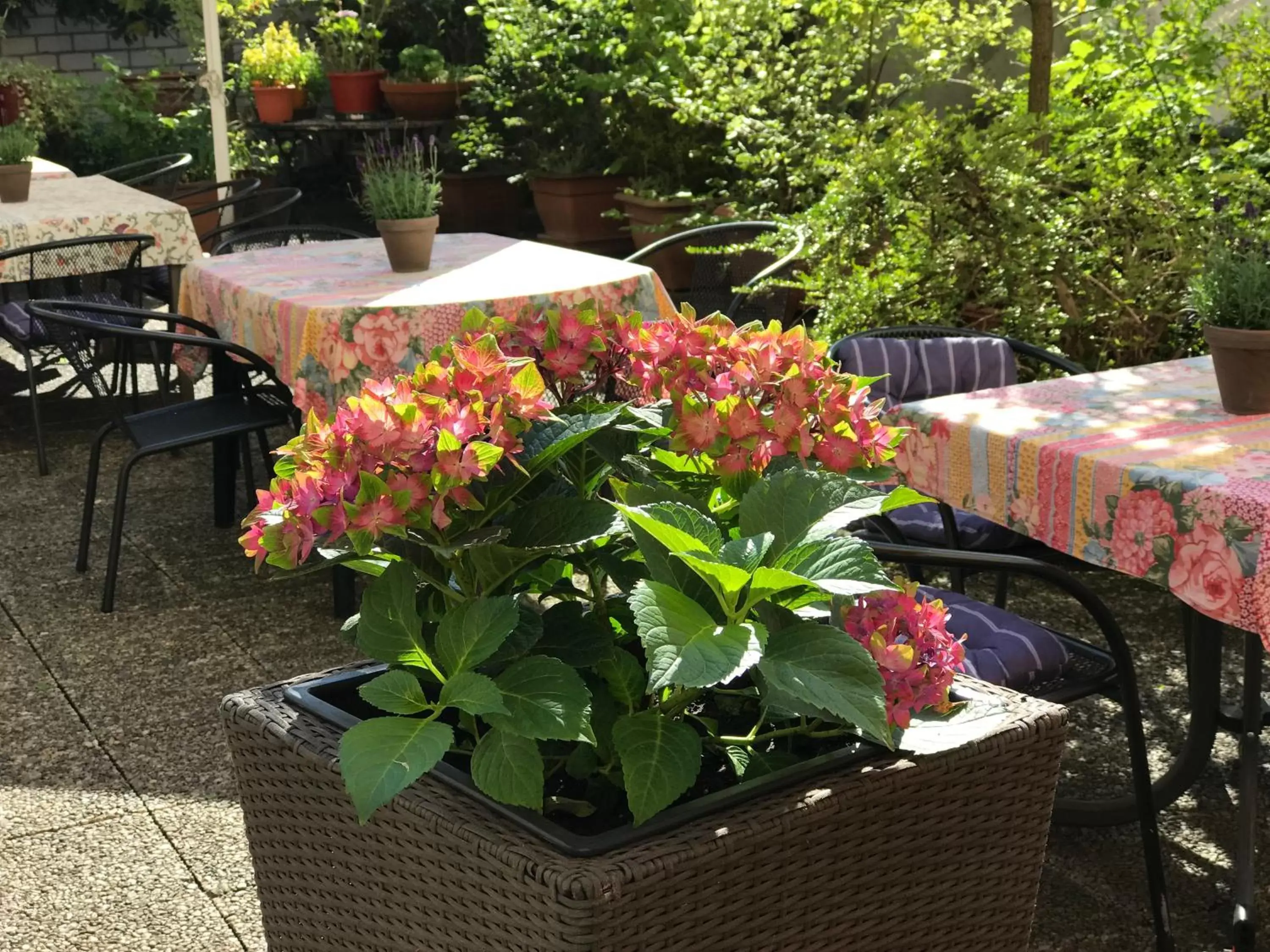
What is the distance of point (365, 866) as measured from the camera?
1.41 meters

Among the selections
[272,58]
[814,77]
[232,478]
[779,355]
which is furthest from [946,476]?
[272,58]

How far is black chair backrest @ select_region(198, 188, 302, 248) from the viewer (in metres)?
5.78

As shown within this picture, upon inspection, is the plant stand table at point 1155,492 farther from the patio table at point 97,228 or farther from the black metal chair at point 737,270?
the patio table at point 97,228

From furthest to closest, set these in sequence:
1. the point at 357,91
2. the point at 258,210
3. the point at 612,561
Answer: the point at 357,91 → the point at 258,210 → the point at 612,561

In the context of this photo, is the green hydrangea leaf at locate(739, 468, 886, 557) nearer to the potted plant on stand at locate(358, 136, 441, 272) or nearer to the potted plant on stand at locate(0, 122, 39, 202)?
the potted plant on stand at locate(358, 136, 441, 272)

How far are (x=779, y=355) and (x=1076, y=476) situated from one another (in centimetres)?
113

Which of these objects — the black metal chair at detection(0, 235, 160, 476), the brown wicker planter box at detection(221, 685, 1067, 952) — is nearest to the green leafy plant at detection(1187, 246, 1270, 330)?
the brown wicker planter box at detection(221, 685, 1067, 952)

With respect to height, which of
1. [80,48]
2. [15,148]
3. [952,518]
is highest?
[80,48]

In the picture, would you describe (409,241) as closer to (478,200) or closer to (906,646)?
(906,646)

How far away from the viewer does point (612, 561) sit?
1453 millimetres

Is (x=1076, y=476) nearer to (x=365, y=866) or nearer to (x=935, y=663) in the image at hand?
(x=935, y=663)

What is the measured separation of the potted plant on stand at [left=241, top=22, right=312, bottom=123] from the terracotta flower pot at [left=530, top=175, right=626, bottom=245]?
2.33m

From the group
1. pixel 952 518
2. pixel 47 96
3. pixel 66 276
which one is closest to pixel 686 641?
pixel 952 518

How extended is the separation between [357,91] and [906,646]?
28.7 feet
